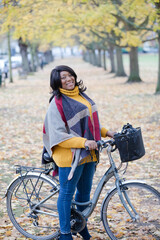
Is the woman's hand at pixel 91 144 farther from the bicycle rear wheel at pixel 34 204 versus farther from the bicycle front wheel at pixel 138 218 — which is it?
the bicycle rear wheel at pixel 34 204

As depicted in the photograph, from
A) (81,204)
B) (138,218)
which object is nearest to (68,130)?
(81,204)

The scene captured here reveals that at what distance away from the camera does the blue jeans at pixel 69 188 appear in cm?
333

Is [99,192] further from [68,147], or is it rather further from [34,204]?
[34,204]

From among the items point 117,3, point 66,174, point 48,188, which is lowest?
point 48,188

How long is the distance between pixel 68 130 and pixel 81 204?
750 millimetres

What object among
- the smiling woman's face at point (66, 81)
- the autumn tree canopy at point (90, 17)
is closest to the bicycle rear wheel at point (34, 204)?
the smiling woman's face at point (66, 81)

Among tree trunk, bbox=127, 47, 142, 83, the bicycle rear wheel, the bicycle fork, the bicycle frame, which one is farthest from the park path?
A: tree trunk, bbox=127, 47, 142, 83

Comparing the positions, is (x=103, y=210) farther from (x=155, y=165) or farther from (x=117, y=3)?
(x=117, y=3)

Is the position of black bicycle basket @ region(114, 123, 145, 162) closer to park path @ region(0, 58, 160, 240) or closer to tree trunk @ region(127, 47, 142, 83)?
park path @ region(0, 58, 160, 240)

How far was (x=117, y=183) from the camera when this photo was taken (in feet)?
11.0

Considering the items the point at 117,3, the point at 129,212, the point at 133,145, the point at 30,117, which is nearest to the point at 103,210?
the point at 129,212

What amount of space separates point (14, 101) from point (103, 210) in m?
14.2

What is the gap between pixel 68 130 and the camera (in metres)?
3.33

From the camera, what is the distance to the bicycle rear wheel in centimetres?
370
